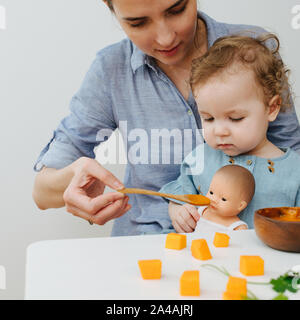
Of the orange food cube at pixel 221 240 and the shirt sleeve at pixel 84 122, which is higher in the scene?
the shirt sleeve at pixel 84 122

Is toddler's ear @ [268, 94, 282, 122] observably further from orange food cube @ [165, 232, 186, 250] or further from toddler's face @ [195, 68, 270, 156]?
orange food cube @ [165, 232, 186, 250]

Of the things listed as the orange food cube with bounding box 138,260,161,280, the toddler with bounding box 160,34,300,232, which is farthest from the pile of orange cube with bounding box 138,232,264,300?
the toddler with bounding box 160,34,300,232

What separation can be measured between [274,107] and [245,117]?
0.39ft

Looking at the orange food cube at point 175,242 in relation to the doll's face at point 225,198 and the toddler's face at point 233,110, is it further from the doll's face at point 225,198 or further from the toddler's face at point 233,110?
the toddler's face at point 233,110

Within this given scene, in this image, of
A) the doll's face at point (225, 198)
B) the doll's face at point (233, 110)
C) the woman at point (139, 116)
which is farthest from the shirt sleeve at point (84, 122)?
the doll's face at point (225, 198)

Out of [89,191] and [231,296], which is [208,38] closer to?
[89,191]

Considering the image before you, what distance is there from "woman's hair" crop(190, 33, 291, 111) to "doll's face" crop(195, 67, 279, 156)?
0.07ft

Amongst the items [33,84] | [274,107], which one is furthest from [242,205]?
[33,84]

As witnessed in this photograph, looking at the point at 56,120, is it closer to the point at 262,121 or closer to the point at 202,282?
the point at 262,121

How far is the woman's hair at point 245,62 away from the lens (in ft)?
4.07

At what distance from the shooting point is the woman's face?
1221 millimetres
